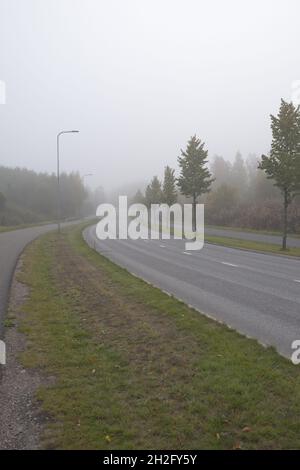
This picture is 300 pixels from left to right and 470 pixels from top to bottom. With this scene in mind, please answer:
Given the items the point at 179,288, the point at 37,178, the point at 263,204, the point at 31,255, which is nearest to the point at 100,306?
the point at 179,288

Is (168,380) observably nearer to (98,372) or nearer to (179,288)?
(98,372)

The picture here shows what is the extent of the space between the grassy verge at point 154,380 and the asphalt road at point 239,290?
2.25ft

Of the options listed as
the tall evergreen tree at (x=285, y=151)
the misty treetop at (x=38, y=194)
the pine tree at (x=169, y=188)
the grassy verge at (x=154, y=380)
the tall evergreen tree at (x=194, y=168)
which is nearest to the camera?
the grassy verge at (x=154, y=380)

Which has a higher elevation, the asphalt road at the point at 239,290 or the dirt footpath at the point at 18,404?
the asphalt road at the point at 239,290

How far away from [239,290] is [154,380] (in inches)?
275

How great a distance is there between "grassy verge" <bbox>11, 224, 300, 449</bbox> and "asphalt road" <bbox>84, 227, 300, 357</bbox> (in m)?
0.69

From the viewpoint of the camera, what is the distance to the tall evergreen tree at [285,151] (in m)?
27.5

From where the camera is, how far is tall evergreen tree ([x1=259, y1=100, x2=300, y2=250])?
27531 millimetres

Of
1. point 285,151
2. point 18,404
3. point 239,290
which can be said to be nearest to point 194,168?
point 285,151

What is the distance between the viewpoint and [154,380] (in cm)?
573

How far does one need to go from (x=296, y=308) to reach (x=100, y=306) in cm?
466

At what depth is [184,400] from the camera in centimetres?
507

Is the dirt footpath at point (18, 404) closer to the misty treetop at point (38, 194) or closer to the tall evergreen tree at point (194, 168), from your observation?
the tall evergreen tree at point (194, 168)

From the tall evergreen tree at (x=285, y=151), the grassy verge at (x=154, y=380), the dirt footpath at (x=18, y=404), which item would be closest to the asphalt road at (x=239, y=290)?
the grassy verge at (x=154, y=380)
